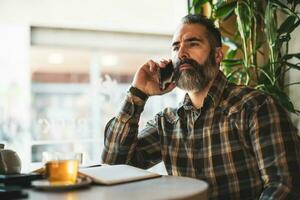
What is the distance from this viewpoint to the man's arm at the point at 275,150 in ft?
3.69

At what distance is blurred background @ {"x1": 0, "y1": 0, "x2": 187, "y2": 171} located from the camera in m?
3.49

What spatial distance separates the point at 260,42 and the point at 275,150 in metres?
1.01

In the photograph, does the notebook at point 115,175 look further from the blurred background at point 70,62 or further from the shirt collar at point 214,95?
the blurred background at point 70,62

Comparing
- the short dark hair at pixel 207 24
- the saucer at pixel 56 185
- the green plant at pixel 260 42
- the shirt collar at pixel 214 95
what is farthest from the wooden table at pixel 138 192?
the green plant at pixel 260 42

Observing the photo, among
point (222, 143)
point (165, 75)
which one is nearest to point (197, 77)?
point (165, 75)

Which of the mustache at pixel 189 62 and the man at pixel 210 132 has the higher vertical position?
the mustache at pixel 189 62

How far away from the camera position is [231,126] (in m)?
1.28

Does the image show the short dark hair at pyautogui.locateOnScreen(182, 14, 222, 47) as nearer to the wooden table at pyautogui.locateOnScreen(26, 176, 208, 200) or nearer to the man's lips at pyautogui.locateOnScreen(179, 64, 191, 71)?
the man's lips at pyautogui.locateOnScreen(179, 64, 191, 71)

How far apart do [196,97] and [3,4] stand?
2.51m

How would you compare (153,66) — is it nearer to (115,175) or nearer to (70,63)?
(115,175)

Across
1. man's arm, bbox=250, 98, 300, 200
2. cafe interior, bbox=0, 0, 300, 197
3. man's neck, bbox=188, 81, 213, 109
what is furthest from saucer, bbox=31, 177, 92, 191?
cafe interior, bbox=0, 0, 300, 197

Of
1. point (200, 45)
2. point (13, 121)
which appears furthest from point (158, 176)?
point (13, 121)

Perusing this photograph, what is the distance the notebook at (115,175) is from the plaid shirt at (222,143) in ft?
1.45

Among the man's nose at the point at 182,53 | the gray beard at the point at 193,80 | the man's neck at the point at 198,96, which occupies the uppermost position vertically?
the man's nose at the point at 182,53
